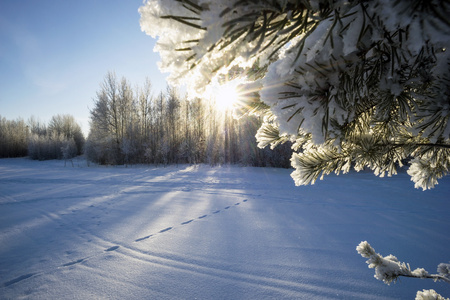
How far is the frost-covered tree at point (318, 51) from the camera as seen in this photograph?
47 centimetres

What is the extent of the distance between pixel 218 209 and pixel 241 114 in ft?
17.0

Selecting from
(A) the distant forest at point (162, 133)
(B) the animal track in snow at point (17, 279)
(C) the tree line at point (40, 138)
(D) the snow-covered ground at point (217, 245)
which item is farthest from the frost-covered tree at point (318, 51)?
(C) the tree line at point (40, 138)

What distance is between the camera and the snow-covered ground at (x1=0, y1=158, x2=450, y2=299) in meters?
2.68

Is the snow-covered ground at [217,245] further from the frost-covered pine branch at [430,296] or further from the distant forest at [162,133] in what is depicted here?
the distant forest at [162,133]

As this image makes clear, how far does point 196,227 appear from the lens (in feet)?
15.2

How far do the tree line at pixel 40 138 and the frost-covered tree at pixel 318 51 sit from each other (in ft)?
123

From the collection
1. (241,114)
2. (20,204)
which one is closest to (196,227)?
(241,114)

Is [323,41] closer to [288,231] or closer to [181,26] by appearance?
[181,26]

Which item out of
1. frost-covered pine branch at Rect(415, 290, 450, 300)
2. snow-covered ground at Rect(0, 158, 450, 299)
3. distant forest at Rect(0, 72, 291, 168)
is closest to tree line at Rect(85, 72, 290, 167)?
distant forest at Rect(0, 72, 291, 168)

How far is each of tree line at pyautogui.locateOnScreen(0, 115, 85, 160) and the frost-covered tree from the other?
123 feet

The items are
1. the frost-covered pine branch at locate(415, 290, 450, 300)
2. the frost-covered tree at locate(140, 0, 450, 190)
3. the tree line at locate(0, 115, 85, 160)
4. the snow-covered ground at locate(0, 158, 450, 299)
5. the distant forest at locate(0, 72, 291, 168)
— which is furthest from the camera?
the tree line at locate(0, 115, 85, 160)

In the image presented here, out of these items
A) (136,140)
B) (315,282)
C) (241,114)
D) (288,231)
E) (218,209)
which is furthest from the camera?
(136,140)

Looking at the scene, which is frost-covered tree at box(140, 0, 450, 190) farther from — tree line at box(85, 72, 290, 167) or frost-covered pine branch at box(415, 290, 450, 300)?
tree line at box(85, 72, 290, 167)

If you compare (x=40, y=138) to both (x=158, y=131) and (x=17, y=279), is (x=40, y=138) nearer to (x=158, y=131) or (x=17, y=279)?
(x=158, y=131)
